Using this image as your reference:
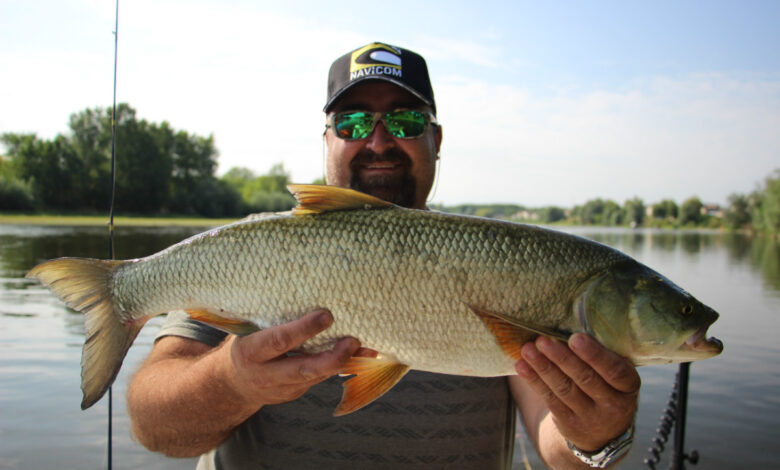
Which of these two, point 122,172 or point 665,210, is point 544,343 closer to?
point 122,172

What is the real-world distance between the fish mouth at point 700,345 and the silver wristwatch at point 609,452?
0.39 m

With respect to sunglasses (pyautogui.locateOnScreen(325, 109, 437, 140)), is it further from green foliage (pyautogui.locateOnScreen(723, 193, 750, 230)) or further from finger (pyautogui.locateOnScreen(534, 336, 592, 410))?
green foliage (pyautogui.locateOnScreen(723, 193, 750, 230))

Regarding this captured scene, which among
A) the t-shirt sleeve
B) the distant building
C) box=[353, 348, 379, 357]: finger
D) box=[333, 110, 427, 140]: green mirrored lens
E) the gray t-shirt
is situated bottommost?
the gray t-shirt

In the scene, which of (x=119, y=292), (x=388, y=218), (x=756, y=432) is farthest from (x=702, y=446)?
(x=119, y=292)

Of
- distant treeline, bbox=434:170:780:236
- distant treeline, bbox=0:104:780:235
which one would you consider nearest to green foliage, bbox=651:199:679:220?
distant treeline, bbox=434:170:780:236

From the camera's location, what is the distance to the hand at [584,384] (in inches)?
64.6

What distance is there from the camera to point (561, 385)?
5.63ft

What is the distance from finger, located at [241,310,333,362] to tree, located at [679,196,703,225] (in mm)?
107732

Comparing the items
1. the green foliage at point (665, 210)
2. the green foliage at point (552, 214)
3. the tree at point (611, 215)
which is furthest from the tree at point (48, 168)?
the green foliage at point (665, 210)

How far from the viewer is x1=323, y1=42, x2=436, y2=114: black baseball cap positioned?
9.00 feet

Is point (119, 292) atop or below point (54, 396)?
atop

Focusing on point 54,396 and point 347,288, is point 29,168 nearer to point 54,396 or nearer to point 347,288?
point 54,396

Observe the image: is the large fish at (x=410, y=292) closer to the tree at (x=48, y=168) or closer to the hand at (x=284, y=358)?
the hand at (x=284, y=358)

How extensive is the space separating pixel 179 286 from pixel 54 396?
21.6ft
